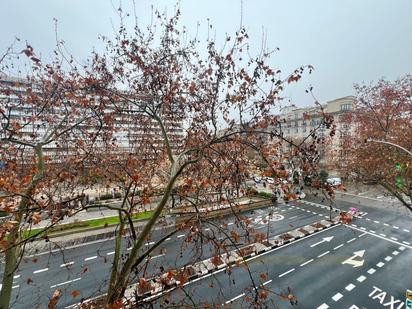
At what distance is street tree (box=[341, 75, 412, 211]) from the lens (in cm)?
1306

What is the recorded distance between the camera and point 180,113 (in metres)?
7.19

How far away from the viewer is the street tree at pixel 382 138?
13.1m

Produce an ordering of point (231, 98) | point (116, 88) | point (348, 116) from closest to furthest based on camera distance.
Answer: point (231, 98), point (116, 88), point (348, 116)

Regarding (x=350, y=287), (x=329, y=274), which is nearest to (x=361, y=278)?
(x=350, y=287)

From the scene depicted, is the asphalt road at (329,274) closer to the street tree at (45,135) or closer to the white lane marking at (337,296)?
the white lane marking at (337,296)

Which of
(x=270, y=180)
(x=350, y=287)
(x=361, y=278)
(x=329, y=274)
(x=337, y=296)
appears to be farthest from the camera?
(x=329, y=274)

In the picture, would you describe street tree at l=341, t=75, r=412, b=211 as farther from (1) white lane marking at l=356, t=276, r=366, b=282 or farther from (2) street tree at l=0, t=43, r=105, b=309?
(2) street tree at l=0, t=43, r=105, b=309

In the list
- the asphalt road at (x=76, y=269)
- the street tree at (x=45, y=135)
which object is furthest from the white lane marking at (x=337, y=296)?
the street tree at (x=45, y=135)

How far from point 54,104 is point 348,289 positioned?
14.8 m

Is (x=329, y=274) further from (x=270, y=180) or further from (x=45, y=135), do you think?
(x=45, y=135)

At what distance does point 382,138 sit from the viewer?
14359 millimetres

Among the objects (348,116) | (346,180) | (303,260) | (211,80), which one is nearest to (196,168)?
(211,80)

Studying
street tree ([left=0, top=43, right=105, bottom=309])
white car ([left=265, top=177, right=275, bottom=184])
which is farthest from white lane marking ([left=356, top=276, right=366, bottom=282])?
street tree ([left=0, top=43, right=105, bottom=309])

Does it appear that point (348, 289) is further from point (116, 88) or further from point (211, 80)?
point (116, 88)
